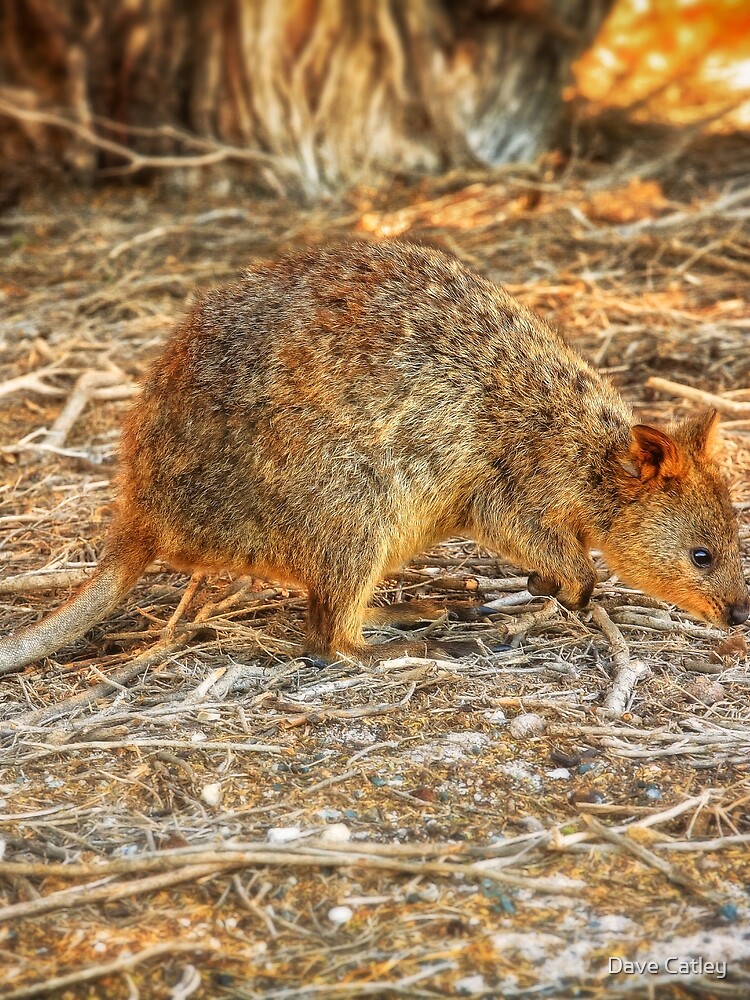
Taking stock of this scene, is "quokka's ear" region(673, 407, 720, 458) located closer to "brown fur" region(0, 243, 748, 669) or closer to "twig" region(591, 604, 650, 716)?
"brown fur" region(0, 243, 748, 669)

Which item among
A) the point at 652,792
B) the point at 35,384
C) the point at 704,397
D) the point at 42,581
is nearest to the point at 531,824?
the point at 652,792

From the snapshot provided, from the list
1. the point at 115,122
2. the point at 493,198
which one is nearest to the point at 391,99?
the point at 493,198

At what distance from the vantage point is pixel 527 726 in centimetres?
377

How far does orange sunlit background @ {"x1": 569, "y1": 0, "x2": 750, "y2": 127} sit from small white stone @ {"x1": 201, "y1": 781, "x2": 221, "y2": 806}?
28.9 ft

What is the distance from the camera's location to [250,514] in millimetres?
4191

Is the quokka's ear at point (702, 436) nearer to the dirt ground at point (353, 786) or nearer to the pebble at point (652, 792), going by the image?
the dirt ground at point (353, 786)

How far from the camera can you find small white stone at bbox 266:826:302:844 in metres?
3.23

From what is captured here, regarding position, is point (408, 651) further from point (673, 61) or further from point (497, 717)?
point (673, 61)

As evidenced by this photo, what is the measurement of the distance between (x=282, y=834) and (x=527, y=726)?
2.84ft

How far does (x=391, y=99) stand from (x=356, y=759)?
7.44 m

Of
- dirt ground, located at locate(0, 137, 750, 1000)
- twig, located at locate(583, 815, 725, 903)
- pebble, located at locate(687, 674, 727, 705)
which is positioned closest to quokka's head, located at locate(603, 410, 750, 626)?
dirt ground, located at locate(0, 137, 750, 1000)

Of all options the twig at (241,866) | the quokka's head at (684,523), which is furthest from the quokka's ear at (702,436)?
the twig at (241,866)

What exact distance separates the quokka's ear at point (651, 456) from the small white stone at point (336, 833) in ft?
5.51

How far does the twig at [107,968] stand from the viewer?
8.75 feet
